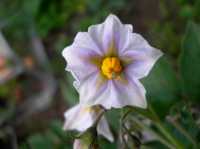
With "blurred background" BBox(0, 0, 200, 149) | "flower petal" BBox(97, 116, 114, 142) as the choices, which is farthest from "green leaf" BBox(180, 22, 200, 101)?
"flower petal" BBox(97, 116, 114, 142)

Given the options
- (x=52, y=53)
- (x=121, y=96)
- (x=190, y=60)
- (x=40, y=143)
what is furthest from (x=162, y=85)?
(x=52, y=53)

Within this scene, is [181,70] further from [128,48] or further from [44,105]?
[44,105]

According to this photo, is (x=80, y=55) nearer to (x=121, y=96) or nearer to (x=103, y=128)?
(x=121, y=96)

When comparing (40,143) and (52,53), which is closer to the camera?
(40,143)

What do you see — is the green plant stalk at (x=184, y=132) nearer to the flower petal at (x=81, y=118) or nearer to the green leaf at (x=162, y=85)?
the green leaf at (x=162, y=85)

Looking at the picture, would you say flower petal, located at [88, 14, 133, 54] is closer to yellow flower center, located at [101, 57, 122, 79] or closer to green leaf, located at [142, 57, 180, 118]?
yellow flower center, located at [101, 57, 122, 79]

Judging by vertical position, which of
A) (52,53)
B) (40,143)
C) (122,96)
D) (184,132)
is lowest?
(52,53)

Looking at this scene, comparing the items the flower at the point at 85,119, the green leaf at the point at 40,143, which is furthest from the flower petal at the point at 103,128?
the green leaf at the point at 40,143
